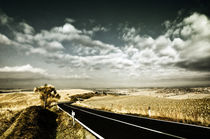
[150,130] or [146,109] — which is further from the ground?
[150,130]

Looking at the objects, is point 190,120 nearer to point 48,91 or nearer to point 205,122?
point 205,122

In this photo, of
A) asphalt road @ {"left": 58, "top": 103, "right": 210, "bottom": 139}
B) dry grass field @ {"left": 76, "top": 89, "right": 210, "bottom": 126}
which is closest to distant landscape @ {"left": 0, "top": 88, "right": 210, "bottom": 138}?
dry grass field @ {"left": 76, "top": 89, "right": 210, "bottom": 126}

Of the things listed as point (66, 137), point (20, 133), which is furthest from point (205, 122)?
point (20, 133)

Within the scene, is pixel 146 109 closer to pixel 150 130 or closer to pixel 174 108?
pixel 174 108

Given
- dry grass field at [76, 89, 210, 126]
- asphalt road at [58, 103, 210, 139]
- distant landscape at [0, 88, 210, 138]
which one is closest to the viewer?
asphalt road at [58, 103, 210, 139]

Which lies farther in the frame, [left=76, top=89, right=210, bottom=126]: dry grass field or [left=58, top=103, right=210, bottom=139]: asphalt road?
[left=76, top=89, right=210, bottom=126]: dry grass field

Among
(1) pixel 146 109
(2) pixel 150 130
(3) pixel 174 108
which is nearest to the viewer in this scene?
(2) pixel 150 130

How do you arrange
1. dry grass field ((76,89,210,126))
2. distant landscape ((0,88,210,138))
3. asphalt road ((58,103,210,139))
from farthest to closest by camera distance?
1. dry grass field ((76,89,210,126))
2. distant landscape ((0,88,210,138))
3. asphalt road ((58,103,210,139))

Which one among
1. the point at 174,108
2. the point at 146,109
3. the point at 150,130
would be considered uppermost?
the point at 150,130

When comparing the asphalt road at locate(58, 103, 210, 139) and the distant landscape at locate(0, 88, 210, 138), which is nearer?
the asphalt road at locate(58, 103, 210, 139)

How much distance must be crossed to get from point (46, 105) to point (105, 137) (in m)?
32.9

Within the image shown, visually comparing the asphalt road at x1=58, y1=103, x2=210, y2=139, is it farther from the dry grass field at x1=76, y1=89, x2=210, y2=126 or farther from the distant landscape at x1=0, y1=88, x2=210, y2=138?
the dry grass field at x1=76, y1=89, x2=210, y2=126

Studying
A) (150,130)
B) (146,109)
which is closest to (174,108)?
(146,109)

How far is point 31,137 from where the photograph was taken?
803 cm
